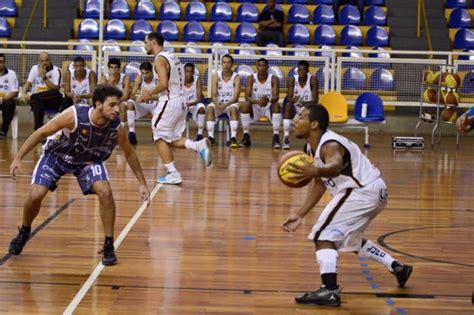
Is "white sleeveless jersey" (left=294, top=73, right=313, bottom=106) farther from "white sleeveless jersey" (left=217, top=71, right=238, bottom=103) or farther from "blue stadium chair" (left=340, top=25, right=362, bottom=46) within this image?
"blue stadium chair" (left=340, top=25, right=362, bottom=46)

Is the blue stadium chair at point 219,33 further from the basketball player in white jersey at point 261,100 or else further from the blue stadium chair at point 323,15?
the basketball player in white jersey at point 261,100

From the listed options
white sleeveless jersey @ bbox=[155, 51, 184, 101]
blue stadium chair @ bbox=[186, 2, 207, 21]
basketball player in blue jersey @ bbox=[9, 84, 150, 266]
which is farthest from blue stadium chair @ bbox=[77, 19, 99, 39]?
basketball player in blue jersey @ bbox=[9, 84, 150, 266]

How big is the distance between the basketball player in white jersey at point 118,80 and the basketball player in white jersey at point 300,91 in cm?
246

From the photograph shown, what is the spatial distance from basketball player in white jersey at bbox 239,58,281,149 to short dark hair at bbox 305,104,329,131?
30.5 feet

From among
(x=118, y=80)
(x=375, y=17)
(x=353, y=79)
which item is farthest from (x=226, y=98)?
(x=375, y=17)

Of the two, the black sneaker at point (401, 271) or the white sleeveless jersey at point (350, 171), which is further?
the black sneaker at point (401, 271)

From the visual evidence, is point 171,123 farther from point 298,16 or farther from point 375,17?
point 375,17

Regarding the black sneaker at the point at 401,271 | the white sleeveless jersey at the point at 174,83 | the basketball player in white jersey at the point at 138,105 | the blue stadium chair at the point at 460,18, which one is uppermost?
the blue stadium chair at the point at 460,18

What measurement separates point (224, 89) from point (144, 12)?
418 cm

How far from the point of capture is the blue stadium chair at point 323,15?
19.8 m

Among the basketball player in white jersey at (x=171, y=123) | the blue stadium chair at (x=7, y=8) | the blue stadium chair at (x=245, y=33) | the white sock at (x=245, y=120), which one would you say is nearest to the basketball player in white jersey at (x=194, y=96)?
the white sock at (x=245, y=120)

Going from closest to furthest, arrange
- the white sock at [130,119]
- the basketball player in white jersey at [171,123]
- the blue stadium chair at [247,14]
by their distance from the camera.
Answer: the basketball player in white jersey at [171,123] → the white sock at [130,119] → the blue stadium chair at [247,14]

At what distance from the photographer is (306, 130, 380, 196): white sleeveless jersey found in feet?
21.3

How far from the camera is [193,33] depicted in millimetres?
19141
